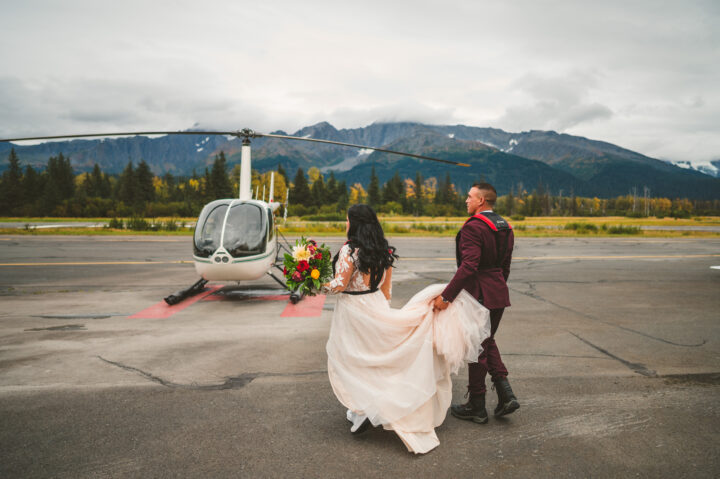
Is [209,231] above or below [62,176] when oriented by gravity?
below

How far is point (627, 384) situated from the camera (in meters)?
4.71

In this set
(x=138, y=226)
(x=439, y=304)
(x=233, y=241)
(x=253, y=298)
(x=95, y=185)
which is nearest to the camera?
(x=439, y=304)

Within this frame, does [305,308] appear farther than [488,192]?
Yes

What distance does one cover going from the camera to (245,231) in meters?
8.72

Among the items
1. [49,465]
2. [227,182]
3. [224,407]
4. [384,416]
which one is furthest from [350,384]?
[227,182]

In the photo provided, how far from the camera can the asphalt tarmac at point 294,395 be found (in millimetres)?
3197

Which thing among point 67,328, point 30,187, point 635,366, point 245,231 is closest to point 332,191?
point 30,187

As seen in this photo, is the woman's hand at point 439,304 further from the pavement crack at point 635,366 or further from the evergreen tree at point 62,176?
the evergreen tree at point 62,176

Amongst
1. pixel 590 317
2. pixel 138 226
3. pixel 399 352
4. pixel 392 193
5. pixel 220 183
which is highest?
pixel 392 193

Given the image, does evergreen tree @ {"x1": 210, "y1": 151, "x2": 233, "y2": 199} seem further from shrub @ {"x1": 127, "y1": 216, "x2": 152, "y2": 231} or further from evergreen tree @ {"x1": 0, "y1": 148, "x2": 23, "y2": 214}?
shrub @ {"x1": 127, "y1": 216, "x2": 152, "y2": 231}

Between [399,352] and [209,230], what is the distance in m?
6.40

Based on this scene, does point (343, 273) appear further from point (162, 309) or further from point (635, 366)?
point (162, 309)

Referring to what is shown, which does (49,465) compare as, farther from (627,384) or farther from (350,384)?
(627,384)

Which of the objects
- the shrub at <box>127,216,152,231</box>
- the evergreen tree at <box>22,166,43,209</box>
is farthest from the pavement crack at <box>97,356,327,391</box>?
the evergreen tree at <box>22,166,43,209</box>
